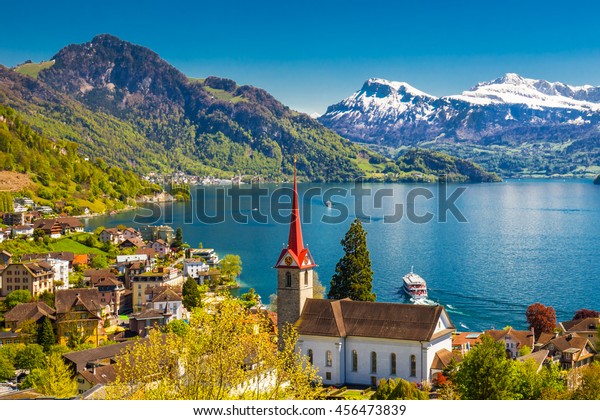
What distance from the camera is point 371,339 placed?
66.1 feet

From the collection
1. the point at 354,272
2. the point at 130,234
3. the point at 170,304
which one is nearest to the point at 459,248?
the point at 130,234

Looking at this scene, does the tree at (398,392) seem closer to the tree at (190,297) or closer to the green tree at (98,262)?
the tree at (190,297)

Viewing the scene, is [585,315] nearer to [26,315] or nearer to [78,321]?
[78,321]

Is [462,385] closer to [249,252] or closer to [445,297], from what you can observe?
[445,297]

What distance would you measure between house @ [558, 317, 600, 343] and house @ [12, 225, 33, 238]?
146 feet

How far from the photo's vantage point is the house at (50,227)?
2438 inches

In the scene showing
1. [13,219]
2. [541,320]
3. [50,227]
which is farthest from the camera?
[13,219]

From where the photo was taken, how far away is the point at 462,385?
1399 cm

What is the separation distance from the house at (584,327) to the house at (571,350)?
1222 mm

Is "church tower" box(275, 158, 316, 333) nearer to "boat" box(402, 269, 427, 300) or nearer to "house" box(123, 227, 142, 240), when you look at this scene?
"boat" box(402, 269, 427, 300)

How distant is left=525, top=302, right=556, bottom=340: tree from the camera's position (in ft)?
104

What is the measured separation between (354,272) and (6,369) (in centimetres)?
1287

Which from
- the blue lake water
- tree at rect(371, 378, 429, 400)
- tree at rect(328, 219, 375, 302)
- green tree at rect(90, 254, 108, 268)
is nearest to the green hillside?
the blue lake water

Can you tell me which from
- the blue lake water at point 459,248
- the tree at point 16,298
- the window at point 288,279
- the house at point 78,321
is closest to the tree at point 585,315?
the blue lake water at point 459,248
